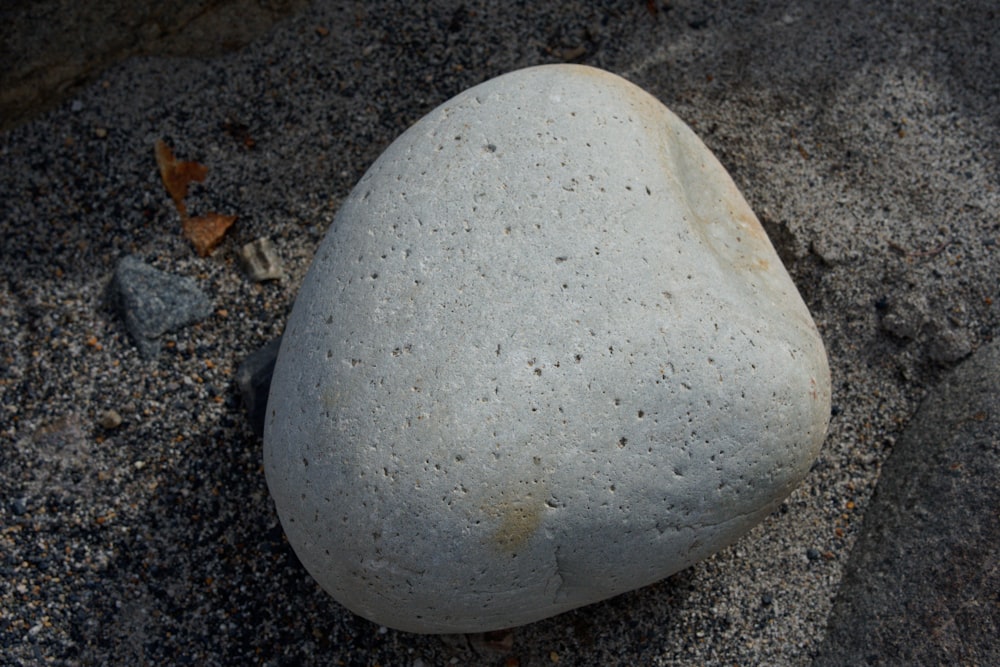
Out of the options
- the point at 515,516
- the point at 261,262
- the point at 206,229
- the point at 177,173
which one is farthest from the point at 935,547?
the point at 177,173

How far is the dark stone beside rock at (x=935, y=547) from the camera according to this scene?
1.83m

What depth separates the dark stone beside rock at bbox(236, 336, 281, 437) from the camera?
2.11 meters

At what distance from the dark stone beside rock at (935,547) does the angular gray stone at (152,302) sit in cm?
178

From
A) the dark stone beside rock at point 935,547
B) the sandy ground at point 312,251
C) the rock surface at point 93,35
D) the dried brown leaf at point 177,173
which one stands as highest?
the rock surface at point 93,35

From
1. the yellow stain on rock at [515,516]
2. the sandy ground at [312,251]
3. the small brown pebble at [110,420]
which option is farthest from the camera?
the small brown pebble at [110,420]

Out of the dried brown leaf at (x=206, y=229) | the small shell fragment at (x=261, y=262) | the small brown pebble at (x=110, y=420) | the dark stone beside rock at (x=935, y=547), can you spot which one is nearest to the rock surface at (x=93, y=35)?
the dried brown leaf at (x=206, y=229)

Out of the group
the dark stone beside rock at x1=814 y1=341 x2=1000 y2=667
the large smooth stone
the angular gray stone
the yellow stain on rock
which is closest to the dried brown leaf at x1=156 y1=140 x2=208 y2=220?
the angular gray stone

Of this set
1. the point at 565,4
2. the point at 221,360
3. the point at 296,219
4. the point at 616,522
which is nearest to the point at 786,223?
the point at 565,4

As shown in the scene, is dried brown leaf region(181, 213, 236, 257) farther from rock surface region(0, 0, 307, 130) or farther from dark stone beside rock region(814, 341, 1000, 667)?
dark stone beside rock region(814, 341, 1000, 667)

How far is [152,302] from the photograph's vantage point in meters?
2.20

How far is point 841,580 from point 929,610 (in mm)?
215

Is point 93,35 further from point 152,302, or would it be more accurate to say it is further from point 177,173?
point 152,302

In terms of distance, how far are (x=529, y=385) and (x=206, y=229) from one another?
1.17m

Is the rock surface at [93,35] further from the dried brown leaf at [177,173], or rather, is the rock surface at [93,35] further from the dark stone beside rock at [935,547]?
the dark stone beside rock at [935,547]
